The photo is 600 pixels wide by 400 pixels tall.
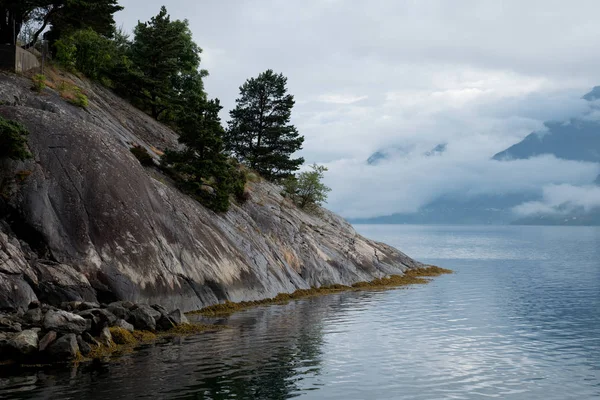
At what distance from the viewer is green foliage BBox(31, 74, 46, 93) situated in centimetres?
4478

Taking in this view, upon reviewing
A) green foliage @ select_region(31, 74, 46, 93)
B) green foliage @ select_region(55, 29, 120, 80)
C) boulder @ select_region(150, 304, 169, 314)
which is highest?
green foliage @ select_region(55, 29, 120, 80)

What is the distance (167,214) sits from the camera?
137 ft

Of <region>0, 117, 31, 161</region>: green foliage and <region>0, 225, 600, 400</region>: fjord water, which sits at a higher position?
<region>0, 117, 31, 161</region>: green foliage

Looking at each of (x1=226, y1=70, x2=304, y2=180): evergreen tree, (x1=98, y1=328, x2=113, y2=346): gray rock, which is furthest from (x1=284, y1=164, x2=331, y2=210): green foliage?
(x1=98, y1=328, x2=113, y2=346): gray rock

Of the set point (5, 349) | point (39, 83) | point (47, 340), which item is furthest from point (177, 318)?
point (39, 83)

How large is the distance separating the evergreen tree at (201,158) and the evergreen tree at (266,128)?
72.9 feet

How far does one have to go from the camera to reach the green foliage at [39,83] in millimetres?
44781

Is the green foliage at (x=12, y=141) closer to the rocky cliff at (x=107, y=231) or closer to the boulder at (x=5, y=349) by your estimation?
the rocky cliff at (x=107, y=231)

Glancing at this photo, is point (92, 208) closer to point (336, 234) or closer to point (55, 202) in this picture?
point (55, 202)

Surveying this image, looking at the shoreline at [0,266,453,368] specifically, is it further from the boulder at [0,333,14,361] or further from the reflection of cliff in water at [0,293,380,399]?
the reflection of cliff in water at [0,293,380,399]

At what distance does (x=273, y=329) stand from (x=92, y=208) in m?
13.3

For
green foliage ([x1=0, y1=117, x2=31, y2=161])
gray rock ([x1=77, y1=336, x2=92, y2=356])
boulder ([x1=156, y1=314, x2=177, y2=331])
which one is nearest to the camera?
gray rock ([x1=77, y1=336, x2=92, y2=356])

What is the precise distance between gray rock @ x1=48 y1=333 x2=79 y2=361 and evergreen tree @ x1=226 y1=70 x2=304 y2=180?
48938mm

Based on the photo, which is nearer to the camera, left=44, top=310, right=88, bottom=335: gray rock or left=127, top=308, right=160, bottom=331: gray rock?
left=44, top=310, right=88, bottom=335: gray rock
